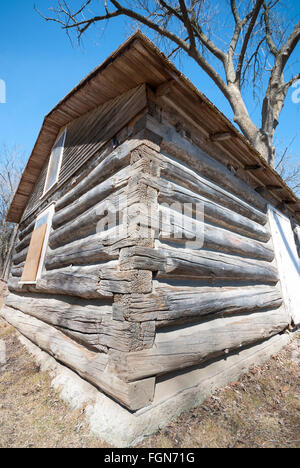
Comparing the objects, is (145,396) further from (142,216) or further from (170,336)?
(142,216)

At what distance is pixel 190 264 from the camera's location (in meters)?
2.55

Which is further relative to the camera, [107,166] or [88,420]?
[107,166]

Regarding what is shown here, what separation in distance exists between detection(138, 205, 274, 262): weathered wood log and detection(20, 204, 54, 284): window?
3088 millimetres

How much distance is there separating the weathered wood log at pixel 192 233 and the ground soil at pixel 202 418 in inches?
68.0

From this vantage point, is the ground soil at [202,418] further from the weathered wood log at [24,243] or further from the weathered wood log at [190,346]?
the weathered wood log at [24,243]

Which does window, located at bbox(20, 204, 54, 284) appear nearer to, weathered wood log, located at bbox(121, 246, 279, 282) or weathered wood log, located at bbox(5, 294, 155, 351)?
weathered wood log, located at bbox(5, 294, 155, 351)

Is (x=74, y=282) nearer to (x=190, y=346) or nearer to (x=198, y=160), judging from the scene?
(x=190, y=346)

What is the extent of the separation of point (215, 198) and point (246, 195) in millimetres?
1198

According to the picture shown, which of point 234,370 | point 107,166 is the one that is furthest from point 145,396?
point 107,166

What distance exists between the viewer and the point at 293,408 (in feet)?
8.05

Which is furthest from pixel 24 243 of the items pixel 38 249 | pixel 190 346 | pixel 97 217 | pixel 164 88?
pixel 190 346

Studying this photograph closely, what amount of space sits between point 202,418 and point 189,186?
101 inches
